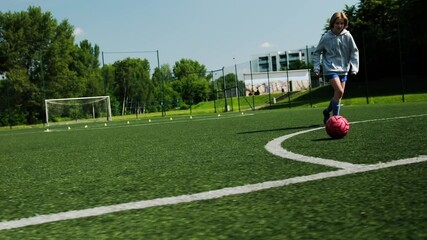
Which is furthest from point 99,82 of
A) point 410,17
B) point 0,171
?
point 0,171

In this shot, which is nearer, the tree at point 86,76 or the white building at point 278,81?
the tree at point 86,76

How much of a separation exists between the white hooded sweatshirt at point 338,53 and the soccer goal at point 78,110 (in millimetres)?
32400

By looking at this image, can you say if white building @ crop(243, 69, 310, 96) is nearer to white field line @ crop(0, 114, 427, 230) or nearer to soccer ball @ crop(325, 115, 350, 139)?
soccer ball @ crop(325, 115, 350, 139)

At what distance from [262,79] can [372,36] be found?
980 inches

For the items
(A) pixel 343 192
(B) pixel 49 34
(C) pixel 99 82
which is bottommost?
(A) pixel 343 192

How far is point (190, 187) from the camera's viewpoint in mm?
2805

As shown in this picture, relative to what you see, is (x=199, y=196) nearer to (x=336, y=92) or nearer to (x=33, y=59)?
(x=336, y=92)

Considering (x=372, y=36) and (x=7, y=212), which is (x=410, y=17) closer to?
(x=372, y=36)

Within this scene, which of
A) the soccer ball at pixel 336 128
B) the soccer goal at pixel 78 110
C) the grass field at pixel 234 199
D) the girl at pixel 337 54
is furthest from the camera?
the soccer goal at pixel 78 110

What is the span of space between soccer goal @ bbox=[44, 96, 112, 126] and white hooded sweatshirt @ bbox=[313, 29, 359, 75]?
1276 inches

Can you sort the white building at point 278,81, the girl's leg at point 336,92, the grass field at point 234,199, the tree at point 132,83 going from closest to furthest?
the grass field at point 234,199 → the girl's leg at point 336,92 → the tree at point 132,83 → the white building at point 278,81

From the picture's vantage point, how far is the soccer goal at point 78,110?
37.2 meters

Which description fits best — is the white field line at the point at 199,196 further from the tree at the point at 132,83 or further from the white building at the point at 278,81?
the white building at the point at 278,81

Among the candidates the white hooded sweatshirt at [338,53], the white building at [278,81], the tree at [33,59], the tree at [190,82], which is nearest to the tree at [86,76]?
the tree at [33,59]
